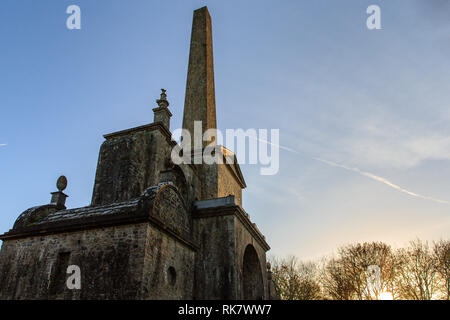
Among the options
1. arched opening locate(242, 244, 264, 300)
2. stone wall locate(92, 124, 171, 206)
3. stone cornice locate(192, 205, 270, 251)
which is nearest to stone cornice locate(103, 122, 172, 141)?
stone wall locate(92, 124, 171, 206)

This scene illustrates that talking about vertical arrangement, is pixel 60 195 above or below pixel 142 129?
below

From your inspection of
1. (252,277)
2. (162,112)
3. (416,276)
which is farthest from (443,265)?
(162,112)

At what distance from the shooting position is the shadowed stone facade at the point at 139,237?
8.82 meters

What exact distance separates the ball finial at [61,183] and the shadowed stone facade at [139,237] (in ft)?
0.14

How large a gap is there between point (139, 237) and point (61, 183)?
20.3 ft

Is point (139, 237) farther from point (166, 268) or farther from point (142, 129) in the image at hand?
point (142, 129)

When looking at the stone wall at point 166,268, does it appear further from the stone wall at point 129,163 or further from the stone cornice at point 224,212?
the stone wall at point 129,163

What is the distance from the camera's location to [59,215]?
1093 cm

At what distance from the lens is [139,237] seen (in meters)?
8.79

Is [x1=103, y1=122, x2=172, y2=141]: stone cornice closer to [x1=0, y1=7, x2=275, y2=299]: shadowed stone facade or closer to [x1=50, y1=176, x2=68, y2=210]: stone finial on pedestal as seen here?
[x1=0, y1=7, x2=275, y2=299]: shadowed stone facade

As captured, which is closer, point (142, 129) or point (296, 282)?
point (142, 129)
